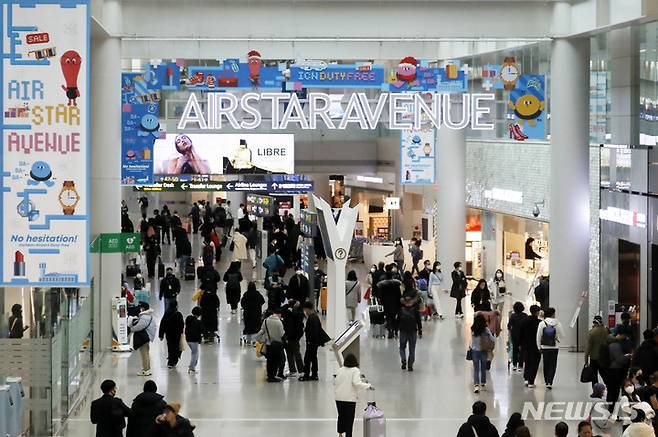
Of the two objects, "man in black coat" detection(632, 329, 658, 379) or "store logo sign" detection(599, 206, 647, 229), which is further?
"store logo sign" detection(599, 206, 647, 229)

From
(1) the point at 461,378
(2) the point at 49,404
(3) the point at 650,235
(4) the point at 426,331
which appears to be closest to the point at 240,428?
(2) the point at 49,404

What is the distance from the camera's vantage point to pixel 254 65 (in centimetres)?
2341

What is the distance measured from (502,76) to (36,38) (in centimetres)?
976

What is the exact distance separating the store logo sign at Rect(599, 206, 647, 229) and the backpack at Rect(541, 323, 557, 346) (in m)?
3.82

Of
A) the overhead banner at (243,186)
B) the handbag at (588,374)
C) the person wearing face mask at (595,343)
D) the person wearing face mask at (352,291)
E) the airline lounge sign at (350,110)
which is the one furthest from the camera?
the overhead banner at (243,186)

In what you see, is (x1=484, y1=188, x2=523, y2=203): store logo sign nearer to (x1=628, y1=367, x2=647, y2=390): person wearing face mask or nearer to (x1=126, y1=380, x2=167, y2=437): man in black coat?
(x1=628, y1=367, x2=647, y2=390): person wearing face mask

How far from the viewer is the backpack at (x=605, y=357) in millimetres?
18203

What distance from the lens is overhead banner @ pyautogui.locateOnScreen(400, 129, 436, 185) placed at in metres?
34.9

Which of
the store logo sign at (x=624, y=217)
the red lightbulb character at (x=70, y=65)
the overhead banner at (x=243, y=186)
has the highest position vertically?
the red lightbulb character at (x=70, y=65)

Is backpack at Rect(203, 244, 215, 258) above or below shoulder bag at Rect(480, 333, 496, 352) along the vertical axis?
above

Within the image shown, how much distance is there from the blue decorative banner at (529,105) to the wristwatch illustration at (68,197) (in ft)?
32.2

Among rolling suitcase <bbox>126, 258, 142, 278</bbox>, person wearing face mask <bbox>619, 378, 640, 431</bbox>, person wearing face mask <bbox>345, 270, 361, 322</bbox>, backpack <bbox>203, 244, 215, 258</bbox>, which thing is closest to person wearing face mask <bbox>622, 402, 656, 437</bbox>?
person wearing face mask <bbox>619, 378, 640, 431</bbox>

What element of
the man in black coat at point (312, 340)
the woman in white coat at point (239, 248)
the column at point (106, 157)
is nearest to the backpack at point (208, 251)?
the woman in white coat at point (239, 248)

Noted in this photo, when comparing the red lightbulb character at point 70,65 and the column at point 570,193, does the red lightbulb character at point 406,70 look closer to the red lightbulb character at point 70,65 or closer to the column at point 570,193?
the column at point 570,193
